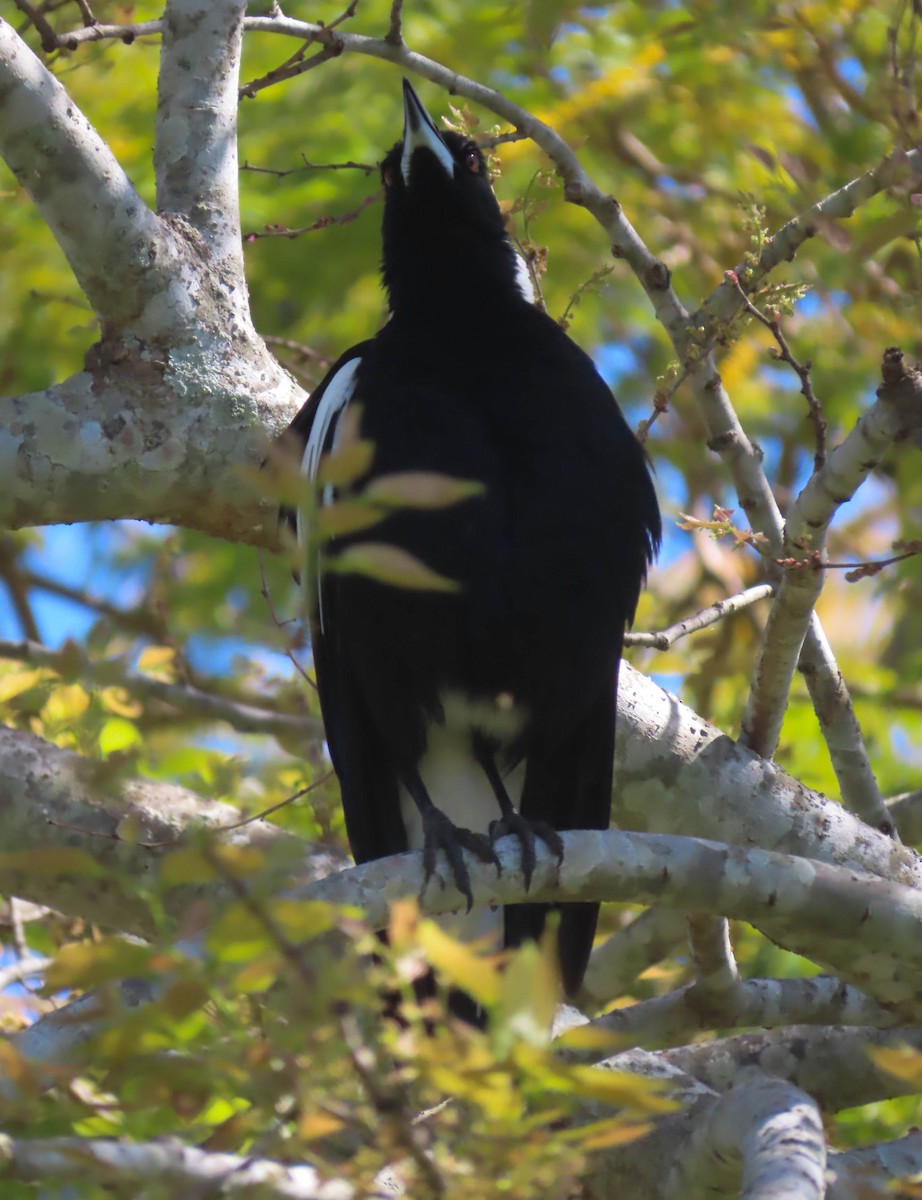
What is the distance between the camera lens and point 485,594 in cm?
275

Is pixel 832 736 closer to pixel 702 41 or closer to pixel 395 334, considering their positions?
pixel 395 334

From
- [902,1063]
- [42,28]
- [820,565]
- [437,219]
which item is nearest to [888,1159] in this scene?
[820,565]

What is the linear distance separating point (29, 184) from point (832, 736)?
1887mm

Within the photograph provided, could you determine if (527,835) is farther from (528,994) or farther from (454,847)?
(528,994)

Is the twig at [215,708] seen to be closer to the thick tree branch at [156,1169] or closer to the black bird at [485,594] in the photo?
the black bird at [485,594]

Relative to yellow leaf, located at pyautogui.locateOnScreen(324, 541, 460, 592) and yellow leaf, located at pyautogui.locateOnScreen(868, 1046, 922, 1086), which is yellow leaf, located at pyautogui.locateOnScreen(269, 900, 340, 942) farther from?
yellow leaf, located at pyautogui.locateOnScreen(868, 1046, 922, 1086)

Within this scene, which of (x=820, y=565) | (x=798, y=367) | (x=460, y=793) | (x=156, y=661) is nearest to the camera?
(x=820, y=565)

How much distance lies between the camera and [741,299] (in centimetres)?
280

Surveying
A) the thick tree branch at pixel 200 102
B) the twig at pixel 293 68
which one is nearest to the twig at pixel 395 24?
the twig at pixel 293 68

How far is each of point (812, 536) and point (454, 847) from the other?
2.67ft

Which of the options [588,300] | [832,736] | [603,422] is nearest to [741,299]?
[603,422]

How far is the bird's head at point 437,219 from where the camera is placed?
333cm

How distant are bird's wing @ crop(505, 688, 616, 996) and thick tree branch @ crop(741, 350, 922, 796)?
296 mm

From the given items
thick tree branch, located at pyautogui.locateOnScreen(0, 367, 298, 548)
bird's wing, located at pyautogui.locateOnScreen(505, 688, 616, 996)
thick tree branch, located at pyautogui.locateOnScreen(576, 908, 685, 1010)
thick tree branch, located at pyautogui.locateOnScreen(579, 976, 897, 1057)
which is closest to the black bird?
bird's wing, located at pyautogui.locateOnScreen(505, 688, 616, 996)
